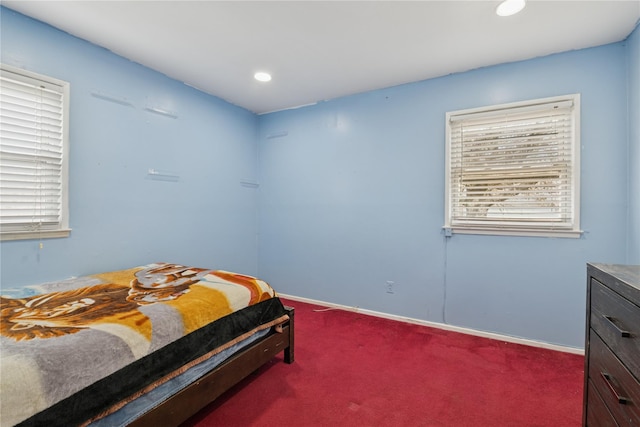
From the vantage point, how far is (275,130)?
3.90m

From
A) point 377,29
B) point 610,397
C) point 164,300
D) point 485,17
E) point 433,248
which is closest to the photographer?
point 610,397

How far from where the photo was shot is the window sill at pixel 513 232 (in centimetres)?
237

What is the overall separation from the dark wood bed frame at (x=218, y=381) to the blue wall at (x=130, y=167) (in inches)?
62.3

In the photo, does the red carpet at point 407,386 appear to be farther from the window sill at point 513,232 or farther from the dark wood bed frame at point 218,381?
the window sill at point 513,232

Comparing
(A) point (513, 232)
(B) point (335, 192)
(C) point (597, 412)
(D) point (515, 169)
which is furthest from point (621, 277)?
(B) point (335, 192)

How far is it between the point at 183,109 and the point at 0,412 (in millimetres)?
2821

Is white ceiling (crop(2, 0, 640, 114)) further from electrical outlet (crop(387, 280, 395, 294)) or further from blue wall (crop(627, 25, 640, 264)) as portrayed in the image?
electrical outlet (crop(387, 280, 395, 294))

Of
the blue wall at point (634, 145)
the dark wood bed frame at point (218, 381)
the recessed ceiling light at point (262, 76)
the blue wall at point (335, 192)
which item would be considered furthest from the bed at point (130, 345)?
the blue wall at point (634, 145)

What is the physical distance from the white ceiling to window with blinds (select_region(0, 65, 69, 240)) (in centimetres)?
52

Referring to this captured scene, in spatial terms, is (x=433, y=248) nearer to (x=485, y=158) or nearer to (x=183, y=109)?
(x=485, y=158)

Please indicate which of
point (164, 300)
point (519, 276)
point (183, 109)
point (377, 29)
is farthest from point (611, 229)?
point (183, 109)

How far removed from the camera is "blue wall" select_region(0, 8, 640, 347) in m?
2.25

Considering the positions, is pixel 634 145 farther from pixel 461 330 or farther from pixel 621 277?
pixel 461 330

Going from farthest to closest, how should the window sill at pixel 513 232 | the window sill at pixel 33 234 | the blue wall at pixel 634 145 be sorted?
the window sill at pixel 513 232, the blue wall at pixel 634 145, the window sill at pixel 33 234
